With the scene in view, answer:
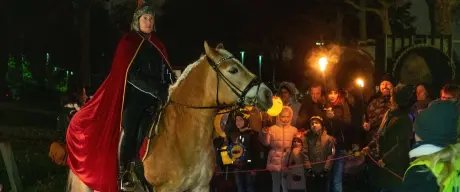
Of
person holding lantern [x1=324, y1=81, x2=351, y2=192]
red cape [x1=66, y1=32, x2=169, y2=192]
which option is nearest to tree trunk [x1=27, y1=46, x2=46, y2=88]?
person holding lantern [x1=324, y1=81, x2=351, y2=192]

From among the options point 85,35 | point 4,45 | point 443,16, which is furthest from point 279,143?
point 4,45

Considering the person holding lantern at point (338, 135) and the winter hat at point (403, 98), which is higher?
the winter hat at point (403, 98)

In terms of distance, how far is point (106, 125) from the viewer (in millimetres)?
7082

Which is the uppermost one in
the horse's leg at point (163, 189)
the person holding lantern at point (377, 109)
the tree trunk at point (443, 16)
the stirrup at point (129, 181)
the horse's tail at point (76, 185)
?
the tree trunk at point (443, 16)

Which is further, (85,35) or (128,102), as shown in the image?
(85,35)

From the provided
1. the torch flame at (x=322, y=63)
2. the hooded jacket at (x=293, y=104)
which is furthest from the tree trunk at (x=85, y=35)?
the hooded jacket at (x=293, y=104)

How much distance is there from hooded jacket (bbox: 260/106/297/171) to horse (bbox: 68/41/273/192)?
3765mm

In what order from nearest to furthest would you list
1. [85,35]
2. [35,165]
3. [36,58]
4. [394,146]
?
[394,146] → [35,165] → [85,35] → [36,58]

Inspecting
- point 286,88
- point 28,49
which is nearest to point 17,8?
point 28,49

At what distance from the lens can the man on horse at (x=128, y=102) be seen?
684 centimetres

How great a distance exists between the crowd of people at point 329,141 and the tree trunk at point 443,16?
15.5 m

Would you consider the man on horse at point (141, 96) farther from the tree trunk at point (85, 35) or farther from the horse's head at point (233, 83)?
the tree trunk at point (85, 35)

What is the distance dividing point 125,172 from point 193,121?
0.99 m

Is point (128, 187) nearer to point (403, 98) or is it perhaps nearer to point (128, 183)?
point (128, 183)
